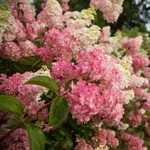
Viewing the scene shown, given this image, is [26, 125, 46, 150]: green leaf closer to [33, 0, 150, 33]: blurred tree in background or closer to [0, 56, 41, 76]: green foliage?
[0, 56, 41, 76]: green foliage

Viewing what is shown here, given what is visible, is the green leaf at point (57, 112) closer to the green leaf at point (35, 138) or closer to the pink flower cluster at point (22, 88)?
the green leaf at point (35, 138)

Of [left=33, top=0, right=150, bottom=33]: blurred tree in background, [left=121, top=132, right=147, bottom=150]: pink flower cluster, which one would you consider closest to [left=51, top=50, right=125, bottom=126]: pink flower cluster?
[left=121, top=132, right=147, bottom=150]: pink flower cluster

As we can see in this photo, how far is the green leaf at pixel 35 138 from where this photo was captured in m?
1.28

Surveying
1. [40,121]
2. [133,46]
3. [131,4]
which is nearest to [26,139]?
[40,121]

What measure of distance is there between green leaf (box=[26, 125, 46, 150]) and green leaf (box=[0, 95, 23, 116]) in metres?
0.09

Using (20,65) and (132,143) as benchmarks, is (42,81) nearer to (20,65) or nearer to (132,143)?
(20,65)

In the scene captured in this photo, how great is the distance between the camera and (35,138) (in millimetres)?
1299

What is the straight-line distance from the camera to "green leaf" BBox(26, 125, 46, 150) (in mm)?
1277

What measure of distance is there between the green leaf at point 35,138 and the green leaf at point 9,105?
0.09 meters

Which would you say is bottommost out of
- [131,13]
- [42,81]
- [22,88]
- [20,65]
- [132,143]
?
→ [131,13]

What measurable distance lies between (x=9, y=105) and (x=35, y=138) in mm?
176

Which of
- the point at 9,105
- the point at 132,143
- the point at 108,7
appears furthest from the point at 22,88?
the point at 132,143

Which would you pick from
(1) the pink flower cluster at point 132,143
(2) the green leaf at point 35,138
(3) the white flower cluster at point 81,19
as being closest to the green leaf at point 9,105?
(2) the green leaf at point 35,138

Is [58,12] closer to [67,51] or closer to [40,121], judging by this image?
[67,51]
